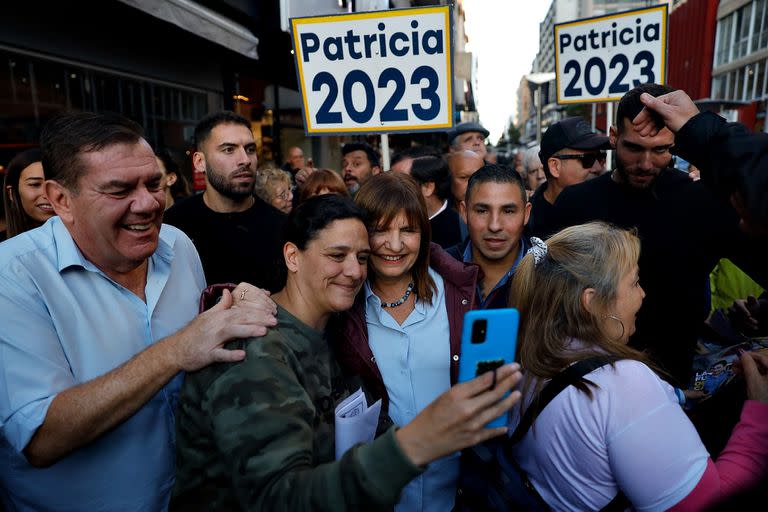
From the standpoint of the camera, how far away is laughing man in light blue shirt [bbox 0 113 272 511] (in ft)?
4.21

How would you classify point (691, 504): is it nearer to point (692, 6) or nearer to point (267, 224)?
point (267, 224)

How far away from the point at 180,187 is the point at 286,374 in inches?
168

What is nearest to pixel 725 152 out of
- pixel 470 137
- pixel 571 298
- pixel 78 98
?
pixel 571 298

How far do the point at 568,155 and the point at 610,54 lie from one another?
1209 mm

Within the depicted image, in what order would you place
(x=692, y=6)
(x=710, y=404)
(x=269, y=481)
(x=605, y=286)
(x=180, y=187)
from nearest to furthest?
(x=269, y=481), (x=605, y=286), (x=710, y=404), (x=180, y=187), (x=692, y=6)

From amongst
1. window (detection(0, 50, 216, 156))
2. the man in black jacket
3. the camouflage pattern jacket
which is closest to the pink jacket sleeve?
the man in black jacket

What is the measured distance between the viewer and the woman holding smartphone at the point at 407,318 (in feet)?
6.45

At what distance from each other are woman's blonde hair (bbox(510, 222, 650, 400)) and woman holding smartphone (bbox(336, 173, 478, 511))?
435 mm

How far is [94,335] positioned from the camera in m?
1.49

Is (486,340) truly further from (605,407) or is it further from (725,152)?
(725,152)

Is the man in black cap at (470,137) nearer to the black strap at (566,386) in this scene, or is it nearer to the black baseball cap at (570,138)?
the black baseball cap at (570,138)

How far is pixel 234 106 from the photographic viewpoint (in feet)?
25.9

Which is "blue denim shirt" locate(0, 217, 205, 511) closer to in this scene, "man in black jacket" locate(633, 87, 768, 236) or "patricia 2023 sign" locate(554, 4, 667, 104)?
"man in black jacket" locate(633, 87, 768, 236)

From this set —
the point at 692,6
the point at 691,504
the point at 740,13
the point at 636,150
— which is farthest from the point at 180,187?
the point at 740,13
